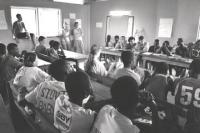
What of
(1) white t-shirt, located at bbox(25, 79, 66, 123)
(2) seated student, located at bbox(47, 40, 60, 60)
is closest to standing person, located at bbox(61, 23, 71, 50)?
(2) seated student, located at bbox(47, 40, 60, 60)

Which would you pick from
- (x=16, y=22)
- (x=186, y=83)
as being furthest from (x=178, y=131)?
(x=16, y=22)

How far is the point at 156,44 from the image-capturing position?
5.73m

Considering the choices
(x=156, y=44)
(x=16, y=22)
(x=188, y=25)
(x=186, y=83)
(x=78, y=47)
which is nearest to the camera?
(x=186, y=83)

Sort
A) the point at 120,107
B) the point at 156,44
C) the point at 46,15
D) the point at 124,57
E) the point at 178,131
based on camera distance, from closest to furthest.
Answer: the point at 120,107 → the point at 178,131 → the point at 124,57 → the point at 156,44 → the point at 46,15

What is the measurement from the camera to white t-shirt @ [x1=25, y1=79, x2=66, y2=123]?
1.69 metres

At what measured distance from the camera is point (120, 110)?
3.81ft

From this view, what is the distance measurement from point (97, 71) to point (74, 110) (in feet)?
6.46

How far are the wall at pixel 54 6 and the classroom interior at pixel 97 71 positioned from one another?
3 cm

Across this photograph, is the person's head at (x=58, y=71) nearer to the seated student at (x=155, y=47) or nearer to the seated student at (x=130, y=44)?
the seated student at (x=155, y=47)

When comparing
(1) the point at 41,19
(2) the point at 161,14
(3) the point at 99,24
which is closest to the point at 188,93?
(2) the point at 161,14

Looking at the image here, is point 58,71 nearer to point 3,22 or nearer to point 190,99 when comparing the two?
point 190,99

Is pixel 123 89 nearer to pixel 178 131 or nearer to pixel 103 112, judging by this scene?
pixel 103 112

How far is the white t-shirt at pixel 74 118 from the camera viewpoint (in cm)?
129

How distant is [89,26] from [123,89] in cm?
869
